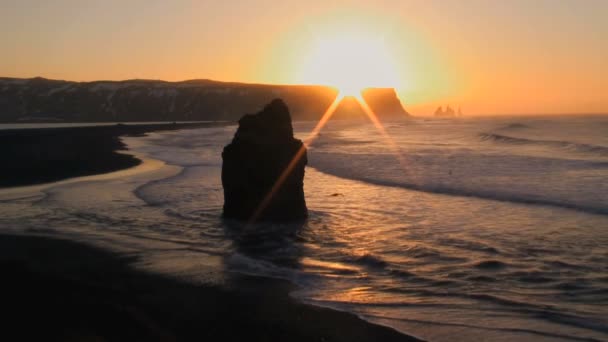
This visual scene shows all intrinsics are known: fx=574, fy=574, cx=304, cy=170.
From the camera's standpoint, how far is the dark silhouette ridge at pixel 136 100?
150m

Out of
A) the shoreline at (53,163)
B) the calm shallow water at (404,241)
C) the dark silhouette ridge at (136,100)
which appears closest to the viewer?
the calm shallow water at (404,241)

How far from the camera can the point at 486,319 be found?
699 cm

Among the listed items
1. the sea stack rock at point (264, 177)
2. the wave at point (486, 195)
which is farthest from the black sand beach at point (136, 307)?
the wave at point (486, 195)

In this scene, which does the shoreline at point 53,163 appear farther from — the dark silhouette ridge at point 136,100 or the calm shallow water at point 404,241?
the dark silhouette ridge at point 136,100

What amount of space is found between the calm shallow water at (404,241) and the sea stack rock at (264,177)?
2.07ft

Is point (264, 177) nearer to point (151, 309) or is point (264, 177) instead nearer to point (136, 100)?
point (151, 309)

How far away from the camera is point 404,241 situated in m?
11.5

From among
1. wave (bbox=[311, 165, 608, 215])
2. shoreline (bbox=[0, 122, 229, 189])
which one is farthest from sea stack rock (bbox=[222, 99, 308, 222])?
shoreline (bbox=[0, 122, 229, 189])

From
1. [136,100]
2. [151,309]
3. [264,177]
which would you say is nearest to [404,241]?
Answer: [264,177]

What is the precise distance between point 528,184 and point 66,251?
15.5m

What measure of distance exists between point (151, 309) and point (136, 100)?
168387 millimetres

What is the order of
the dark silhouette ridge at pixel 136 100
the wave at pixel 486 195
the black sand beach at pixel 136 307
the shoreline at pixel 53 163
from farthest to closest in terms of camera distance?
the dark silhouette ridge at pixel 136 100
the shoreline at pixel 53 163
the wave at pixel 486 195
the black sand beach at pixel 136 307

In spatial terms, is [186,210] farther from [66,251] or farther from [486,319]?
[486,319]

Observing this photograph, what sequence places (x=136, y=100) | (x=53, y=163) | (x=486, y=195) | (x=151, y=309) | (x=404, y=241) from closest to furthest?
(x=151, y=309)
(x=404, y=241)
(x=486, y=195)
(x=53, y=163)
(x=136, y=100)
